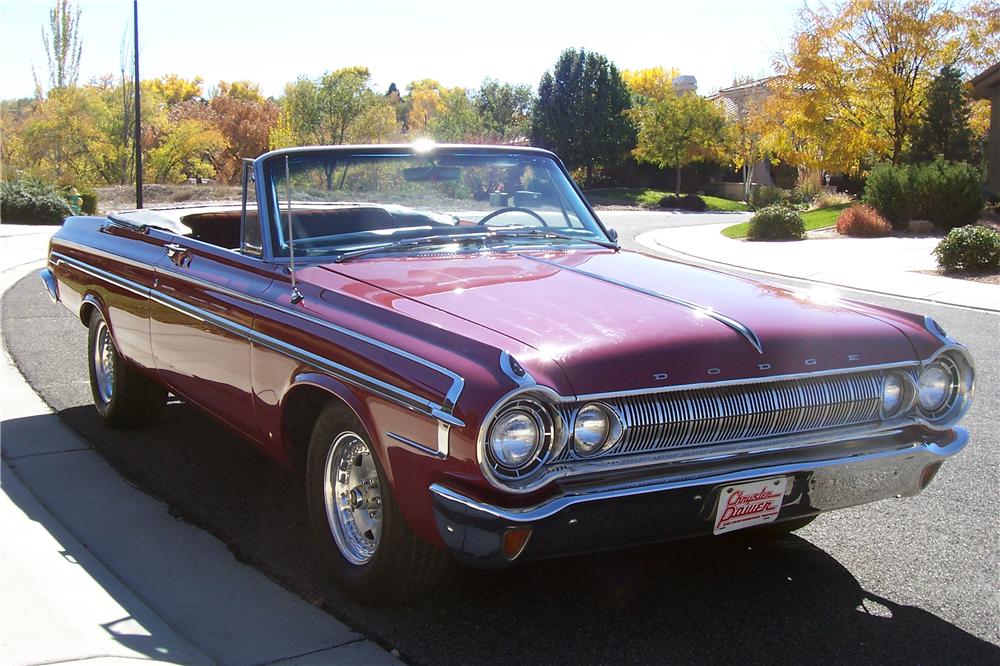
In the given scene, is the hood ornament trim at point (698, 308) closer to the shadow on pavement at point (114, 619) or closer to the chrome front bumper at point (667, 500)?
the chrome front bumper at point (667, 500)

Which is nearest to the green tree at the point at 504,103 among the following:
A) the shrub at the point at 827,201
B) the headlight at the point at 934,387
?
the shrub at the point at 827,201

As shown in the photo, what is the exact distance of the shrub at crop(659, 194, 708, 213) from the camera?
156ft

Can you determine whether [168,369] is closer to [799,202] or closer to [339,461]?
[339,461]

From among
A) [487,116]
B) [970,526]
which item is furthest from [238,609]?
[487,116]

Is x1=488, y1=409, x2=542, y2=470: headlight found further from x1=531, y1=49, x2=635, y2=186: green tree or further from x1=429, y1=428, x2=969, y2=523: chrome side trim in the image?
x1=531, y1=49, x2=635, y2=186: green tree

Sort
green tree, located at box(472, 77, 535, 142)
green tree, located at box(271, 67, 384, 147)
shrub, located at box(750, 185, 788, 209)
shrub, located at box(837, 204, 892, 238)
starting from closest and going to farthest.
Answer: shrub, located at box(837, 204, 892, 238), green tree, located at box(271, 67, 384, 147), shrub, located at box(750, 185, 788, 209), green tree, located at box(472, 77, 535, 142)

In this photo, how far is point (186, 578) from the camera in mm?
3871

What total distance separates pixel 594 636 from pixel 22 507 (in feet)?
8.82

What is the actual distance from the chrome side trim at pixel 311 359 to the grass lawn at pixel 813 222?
77.5ft

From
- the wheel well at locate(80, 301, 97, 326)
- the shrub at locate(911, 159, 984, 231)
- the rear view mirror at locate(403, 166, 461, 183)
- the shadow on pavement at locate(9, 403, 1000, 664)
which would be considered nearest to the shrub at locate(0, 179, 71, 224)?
the shrub at locate(911, 159, 984, 231)

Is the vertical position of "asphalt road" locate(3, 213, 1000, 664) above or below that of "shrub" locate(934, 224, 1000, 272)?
below

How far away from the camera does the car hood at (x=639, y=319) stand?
3.20 m

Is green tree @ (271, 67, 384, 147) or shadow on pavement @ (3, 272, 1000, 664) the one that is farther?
green tree @ (271, 67, 384, 147)

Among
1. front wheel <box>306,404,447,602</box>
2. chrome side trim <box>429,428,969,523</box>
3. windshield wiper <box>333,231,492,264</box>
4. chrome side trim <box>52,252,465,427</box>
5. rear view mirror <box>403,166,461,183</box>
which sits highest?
rear view mirror <box>403,166,461,183</box>
